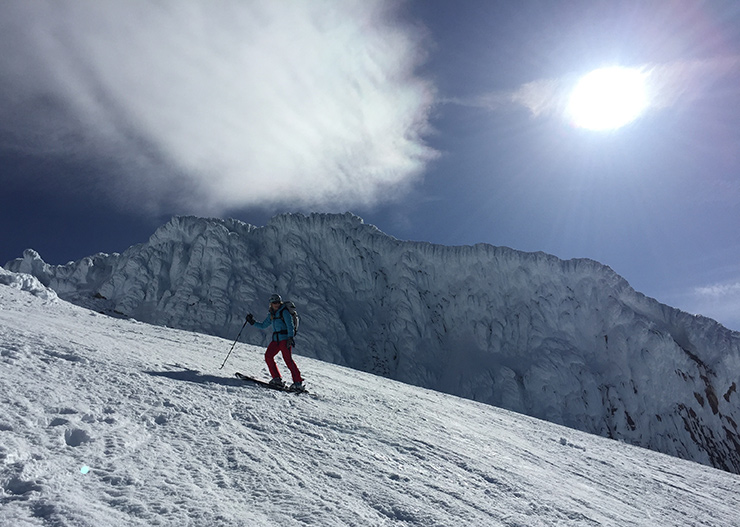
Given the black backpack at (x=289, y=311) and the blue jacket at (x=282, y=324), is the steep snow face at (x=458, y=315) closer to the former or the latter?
the blue jacket at (x=282, y=324)

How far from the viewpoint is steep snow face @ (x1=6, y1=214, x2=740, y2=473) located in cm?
4322

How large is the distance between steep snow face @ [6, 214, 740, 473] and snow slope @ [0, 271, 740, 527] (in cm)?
3704

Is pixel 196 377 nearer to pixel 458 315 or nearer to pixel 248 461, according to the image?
pixel 248 461

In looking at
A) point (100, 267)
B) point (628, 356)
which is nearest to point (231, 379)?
point (628, 356)

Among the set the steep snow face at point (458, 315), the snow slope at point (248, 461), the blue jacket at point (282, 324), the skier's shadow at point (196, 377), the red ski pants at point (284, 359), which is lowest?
the snow slope at point (248, 461)

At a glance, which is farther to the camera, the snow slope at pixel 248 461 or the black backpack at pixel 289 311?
the black backpack at pixel 289 311

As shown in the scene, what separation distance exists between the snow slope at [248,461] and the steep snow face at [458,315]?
37041 millimetres

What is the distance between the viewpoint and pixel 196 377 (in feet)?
22.0

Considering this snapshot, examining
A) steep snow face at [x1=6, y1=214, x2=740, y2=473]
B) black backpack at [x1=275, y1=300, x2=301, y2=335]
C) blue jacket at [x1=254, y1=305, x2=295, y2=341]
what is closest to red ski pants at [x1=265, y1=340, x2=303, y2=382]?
blue jacket at [x1=254, y1=305, x2=295, y2=341]

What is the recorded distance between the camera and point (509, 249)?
54.8 metres

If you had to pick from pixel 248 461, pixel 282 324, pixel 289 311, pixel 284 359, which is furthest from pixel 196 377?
pixel 248 461

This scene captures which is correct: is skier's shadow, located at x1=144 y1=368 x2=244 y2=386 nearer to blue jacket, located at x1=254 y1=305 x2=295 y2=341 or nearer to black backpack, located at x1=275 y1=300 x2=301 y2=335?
blue jacket, located at x1=254 y1=305 x2=295 y2=341

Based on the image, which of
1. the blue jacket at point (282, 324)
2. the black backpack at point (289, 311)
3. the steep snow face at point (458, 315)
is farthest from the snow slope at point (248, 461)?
the steep snow face at point (458, 315)

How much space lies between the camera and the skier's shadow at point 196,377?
20.3ft
